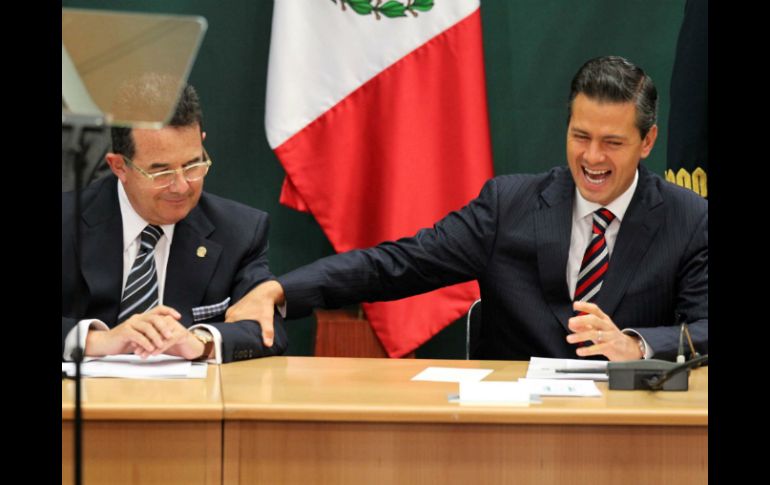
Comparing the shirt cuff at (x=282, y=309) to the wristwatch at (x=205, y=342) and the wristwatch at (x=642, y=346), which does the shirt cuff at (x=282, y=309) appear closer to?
the wristwatch at (x=205, y=342)

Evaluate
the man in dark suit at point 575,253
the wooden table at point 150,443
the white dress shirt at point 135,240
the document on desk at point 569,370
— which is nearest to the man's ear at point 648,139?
the man in dark suit at point 575,253

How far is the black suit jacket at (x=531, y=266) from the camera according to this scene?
323cm

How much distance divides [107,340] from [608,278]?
148cm

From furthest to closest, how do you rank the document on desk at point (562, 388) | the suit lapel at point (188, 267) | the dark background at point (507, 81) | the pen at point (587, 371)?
the dark background at point (507, 81)
the suit lapel at point (188, 267)
the pen at point (587, 371)
the document on desk at point (562, 388)

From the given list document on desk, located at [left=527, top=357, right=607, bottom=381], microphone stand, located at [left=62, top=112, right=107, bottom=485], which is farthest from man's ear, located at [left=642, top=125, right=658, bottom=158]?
microphone stand, located at [left=62, top=112, right=107, bottom=485]

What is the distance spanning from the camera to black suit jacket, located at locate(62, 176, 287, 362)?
10.7 ft

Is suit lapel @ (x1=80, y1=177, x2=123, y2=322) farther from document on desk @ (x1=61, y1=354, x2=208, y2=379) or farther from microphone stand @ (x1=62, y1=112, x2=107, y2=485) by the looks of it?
microphone stand @ (x1=62, y1=112, x2=107, y2=485)

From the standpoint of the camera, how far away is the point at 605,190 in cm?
332

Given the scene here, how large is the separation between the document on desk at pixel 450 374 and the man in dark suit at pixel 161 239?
0.55 metres

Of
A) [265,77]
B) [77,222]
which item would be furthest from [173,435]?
[265,77]

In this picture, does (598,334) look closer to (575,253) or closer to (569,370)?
(569,370)

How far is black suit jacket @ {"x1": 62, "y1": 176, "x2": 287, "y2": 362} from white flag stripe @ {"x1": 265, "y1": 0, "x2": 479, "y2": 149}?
85cm

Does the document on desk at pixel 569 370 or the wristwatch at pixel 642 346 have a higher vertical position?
the wristwatch at pixel 642 346

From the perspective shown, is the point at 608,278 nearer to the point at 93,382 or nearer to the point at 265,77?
the point at 93,382
